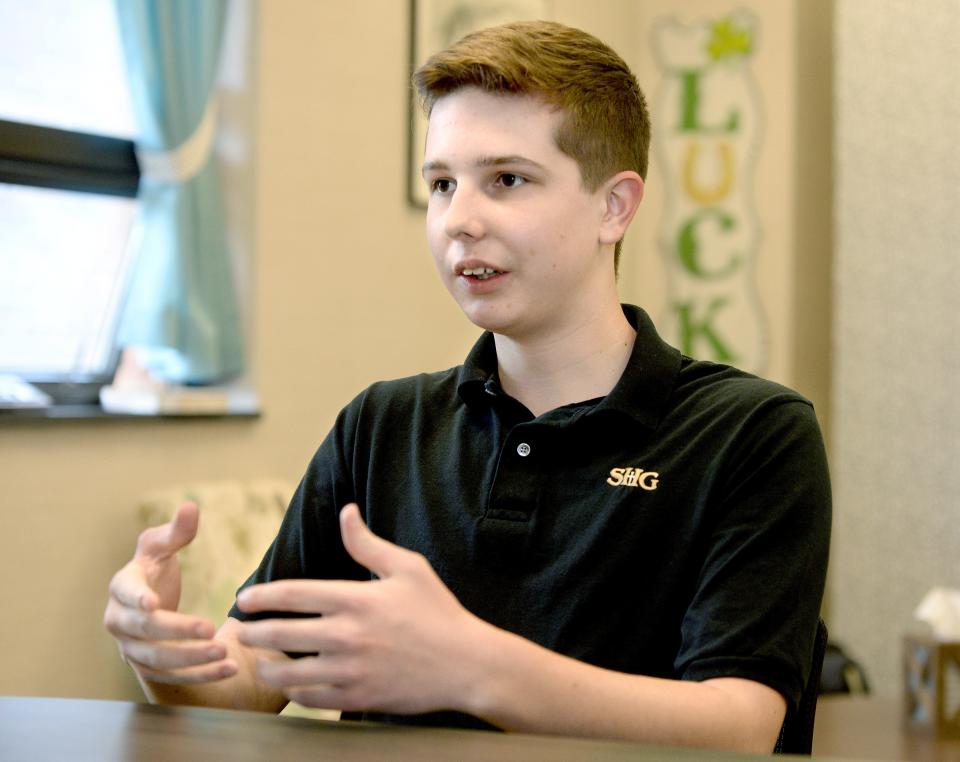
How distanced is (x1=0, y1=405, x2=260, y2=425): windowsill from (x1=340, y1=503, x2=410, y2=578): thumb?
172 centimetres

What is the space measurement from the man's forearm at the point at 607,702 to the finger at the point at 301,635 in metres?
0.11

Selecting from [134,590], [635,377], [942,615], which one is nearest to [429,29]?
[942,615]

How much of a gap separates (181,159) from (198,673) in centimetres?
203

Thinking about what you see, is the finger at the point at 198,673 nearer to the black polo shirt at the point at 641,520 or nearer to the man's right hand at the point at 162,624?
the man's right hand at the point at 162,624

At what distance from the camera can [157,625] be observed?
104 cm

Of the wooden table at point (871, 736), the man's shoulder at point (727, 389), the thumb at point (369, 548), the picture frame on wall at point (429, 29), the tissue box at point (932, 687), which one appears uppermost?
the picture frame on wall at point (429, 29)

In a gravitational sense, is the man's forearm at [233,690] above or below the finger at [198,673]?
below

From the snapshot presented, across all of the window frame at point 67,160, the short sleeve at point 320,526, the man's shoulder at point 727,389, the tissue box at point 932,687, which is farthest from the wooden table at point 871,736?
the window frame at point 67,160

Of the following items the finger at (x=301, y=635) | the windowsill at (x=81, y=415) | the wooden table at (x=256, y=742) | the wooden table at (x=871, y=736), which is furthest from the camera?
the windowsill at (x=81, y=415)

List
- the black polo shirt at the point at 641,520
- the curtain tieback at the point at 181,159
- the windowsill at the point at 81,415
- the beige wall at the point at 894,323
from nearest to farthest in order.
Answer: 1. the black polo shirt at the point at 641,520
2. the windowsill at the point at 81,415
3. the curtain tieback at the point at 181,159
4. the beige wall at the point at 894,323

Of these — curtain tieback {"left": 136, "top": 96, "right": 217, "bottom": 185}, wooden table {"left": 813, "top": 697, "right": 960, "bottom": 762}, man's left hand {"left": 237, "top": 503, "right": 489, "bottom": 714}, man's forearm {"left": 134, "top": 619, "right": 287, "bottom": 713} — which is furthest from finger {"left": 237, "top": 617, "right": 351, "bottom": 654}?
curtain tieback {"left": 136, "top": 96, "right": 217, "bottom": 185}

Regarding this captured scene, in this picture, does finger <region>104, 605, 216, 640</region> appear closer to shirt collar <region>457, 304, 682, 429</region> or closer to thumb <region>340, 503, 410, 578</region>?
thumb <region>340, 503, 410, 578</region>

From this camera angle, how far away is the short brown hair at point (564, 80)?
4.34 feet

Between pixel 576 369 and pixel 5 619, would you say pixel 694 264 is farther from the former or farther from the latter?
pixel 576 369
